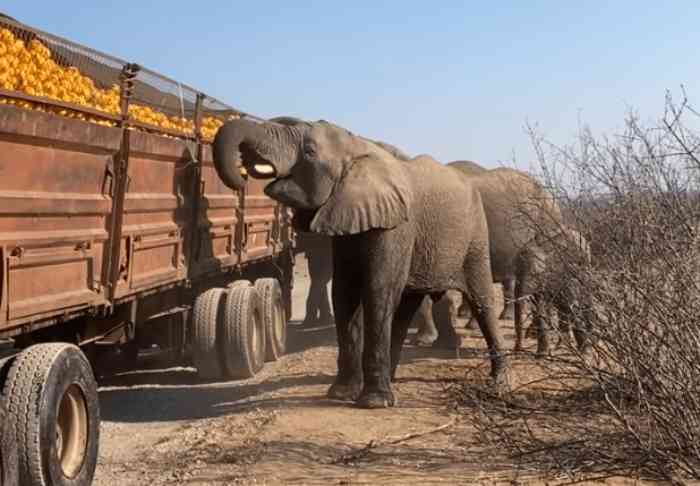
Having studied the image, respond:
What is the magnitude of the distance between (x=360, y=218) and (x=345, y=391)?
146cm

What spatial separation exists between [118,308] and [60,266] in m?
1.59

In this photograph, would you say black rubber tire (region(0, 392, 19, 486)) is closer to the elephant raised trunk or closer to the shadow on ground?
the shadow on ground

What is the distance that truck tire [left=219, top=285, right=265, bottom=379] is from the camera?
9.09m

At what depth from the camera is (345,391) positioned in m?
8.36

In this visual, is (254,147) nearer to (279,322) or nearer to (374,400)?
(374,400)

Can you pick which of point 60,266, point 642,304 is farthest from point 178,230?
point 642,304

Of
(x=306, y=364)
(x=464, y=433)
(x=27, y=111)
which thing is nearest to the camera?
(x=27, y=111)

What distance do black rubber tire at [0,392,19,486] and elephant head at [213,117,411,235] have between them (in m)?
3.62

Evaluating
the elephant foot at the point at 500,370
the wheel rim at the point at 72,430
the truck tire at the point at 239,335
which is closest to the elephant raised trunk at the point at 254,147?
the truck tire at the point at 239,335

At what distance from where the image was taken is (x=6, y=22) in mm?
5547

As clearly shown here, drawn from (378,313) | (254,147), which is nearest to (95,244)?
(254,147)

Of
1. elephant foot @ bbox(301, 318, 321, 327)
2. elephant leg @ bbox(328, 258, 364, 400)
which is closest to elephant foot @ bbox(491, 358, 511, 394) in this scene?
elephant leg @ bbox(328, 258, 364, 400)

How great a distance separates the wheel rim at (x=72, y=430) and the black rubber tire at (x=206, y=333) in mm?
3587

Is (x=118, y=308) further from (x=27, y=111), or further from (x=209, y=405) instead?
(x=27, y=111)
